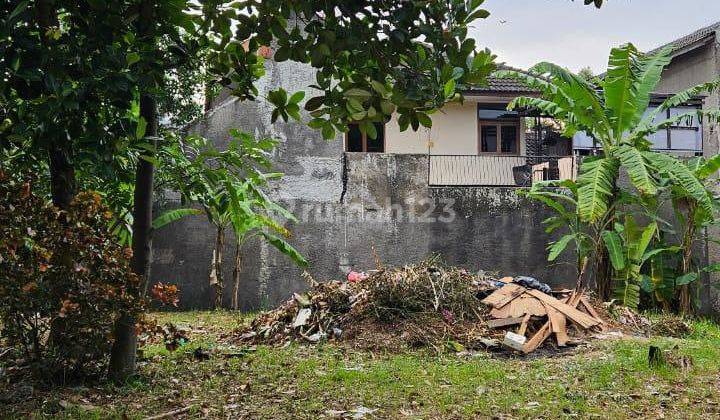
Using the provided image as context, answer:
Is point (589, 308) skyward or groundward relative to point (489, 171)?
groundward

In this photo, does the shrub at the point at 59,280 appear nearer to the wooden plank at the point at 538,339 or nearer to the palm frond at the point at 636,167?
the wooden plank at the point at 538,339

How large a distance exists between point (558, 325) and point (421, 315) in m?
1.93

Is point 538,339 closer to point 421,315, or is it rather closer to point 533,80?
point 421,315

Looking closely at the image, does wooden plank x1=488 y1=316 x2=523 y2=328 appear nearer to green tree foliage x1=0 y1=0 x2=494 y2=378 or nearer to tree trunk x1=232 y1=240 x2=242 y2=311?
tree trunk x1=232 y1=240 x2=242 y2=311

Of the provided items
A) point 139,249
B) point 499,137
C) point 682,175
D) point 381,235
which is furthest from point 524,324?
point 499,137

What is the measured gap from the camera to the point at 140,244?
21.6 ft

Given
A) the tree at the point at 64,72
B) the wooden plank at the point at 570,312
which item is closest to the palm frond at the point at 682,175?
the wooden plank at the point at 570,312

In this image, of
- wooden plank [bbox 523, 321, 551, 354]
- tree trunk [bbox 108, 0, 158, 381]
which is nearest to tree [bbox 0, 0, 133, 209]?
tree trunk [bbox 108, 0, 158, 381]

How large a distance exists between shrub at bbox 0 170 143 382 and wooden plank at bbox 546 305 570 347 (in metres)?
5.79

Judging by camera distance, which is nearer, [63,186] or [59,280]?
[59,280]

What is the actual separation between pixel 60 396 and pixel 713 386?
6.08 m

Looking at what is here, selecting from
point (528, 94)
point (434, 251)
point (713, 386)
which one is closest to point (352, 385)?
point (713, 386)

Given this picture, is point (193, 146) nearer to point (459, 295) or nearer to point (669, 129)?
point (459, 295)

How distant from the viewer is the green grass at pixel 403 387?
5.62m
